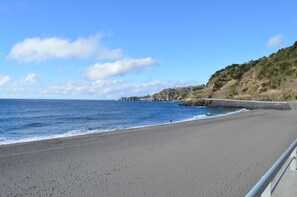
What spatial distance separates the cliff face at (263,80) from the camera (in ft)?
287

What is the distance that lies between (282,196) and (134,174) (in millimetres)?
4428

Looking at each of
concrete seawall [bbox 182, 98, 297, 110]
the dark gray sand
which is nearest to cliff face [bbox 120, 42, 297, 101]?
concrete seawall [bbox 182, 98, 297, 110]

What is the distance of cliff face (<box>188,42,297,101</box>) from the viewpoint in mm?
87375

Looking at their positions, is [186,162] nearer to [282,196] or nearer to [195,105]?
[282,196]

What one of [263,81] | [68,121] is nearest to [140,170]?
[68,121]

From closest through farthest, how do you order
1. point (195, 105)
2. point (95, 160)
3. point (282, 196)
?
point (282, 196)
point (95, 160)
point (195, 105)

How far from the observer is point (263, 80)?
325 feet

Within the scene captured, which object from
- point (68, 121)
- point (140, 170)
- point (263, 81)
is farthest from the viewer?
point (263, 81)

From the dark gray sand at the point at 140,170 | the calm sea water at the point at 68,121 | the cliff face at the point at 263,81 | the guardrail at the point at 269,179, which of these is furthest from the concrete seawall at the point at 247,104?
the guardrail at the point at 269,179

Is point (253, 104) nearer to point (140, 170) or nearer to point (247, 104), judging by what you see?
point (247, 104)

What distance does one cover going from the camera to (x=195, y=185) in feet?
24.7

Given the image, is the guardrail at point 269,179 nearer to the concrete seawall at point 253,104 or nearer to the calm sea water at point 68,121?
the calm sea water at point 68,121

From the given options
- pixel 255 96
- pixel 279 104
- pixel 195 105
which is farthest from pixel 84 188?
pixel 195 105

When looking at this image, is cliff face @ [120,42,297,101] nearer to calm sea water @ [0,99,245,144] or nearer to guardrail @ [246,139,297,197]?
calm sea water @ [0,99,245,144]
